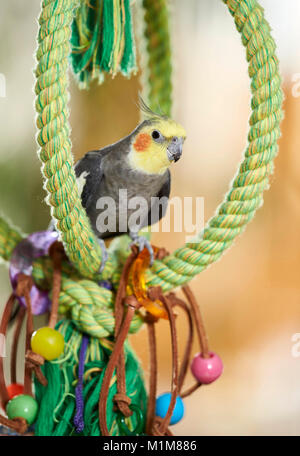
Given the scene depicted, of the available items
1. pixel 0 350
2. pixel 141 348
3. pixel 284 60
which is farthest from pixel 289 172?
pixel 0 350

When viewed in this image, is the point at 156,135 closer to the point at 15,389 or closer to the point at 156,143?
the point at 156,143

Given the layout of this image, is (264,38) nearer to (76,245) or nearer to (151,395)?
(76,245)

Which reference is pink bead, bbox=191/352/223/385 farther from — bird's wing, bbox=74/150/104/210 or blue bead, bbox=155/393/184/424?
bird's wing, bbox=74/150/104/210

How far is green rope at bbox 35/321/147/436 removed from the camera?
1.26ft

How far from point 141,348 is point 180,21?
1.24ft

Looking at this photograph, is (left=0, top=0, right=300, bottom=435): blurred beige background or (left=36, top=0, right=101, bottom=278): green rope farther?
(left=0, top=0, right=300, bottom=435): blurred beige background

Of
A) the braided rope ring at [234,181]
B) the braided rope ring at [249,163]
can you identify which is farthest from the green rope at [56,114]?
the braided rope ring at [249,163]

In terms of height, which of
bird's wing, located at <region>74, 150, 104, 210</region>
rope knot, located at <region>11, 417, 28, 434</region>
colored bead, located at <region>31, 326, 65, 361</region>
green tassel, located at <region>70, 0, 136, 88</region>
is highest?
green tassel, located at <region>70, 0, 136, 88</region>

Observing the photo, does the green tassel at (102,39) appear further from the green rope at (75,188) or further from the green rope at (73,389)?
the green rope at (73,389)

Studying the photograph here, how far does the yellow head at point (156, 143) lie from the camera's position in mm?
362

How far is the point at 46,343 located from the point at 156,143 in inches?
7.7

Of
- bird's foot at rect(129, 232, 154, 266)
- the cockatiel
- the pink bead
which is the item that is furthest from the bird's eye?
the pink bead

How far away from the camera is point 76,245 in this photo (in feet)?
1.20

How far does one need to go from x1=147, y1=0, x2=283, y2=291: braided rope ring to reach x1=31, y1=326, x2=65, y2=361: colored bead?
10 cm
